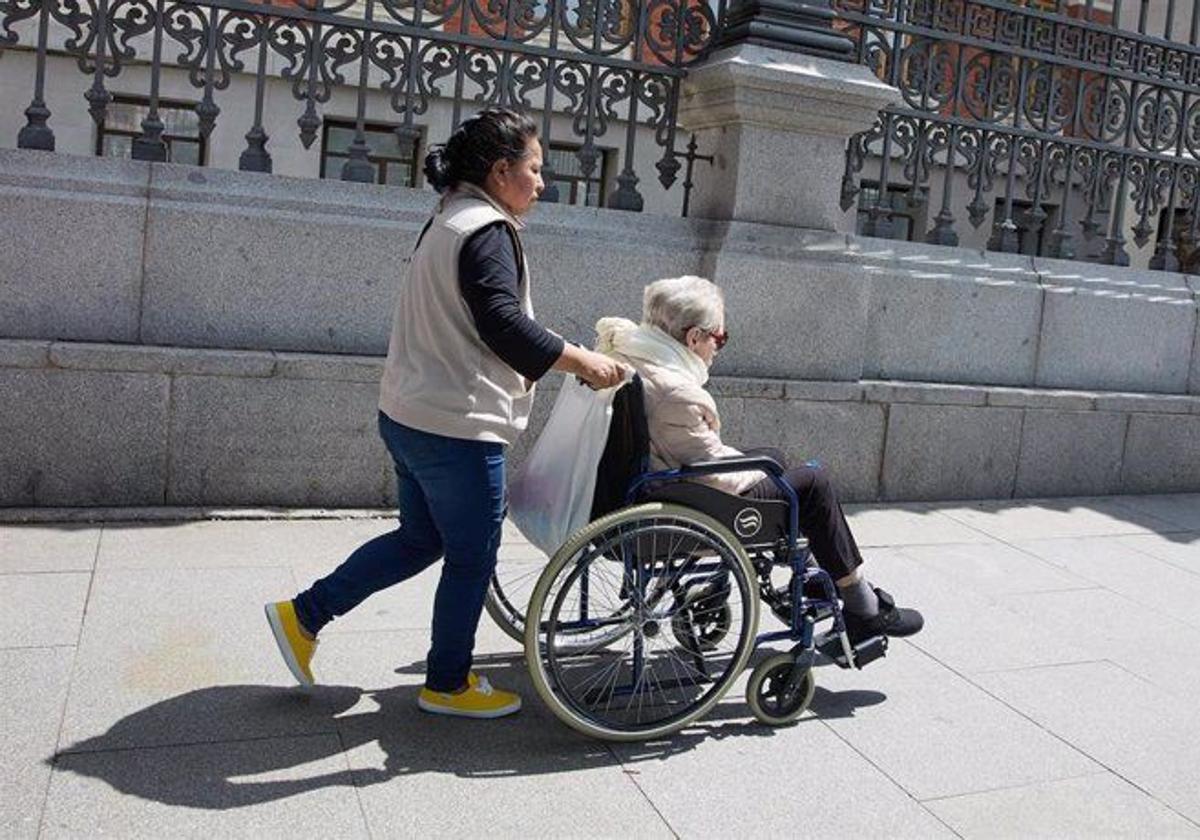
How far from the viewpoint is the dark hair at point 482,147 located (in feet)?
11.6

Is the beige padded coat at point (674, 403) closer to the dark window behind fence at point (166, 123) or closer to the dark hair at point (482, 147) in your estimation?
the dark hair at point (482, 147)

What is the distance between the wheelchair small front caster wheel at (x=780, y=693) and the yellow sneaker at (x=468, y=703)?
29.3 inches

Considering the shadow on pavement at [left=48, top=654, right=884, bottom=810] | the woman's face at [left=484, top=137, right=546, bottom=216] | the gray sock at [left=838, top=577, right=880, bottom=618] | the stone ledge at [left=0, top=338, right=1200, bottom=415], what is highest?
the woman's face at [left=484, top=137, right=546, bottom=216]

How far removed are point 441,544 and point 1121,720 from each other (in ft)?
7.46

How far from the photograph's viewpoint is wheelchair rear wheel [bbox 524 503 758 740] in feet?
11.8

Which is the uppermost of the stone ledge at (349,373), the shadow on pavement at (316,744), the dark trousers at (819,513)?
the stone ledge at (349,373)

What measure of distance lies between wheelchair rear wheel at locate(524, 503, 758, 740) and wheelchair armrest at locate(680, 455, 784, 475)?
16 centimetres

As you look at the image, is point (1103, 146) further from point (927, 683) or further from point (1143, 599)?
point (927, 683)

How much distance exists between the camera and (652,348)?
388cm

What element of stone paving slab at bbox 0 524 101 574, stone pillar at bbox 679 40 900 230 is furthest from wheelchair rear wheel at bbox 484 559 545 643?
stone pillar at bbox 679 40 900 230

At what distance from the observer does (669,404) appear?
3801mm

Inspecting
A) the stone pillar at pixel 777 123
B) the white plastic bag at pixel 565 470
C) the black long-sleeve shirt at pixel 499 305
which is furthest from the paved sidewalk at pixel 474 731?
the stone pillar at pixel 777 123

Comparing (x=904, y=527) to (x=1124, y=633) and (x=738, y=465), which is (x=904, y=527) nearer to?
(x=1124, y=633)

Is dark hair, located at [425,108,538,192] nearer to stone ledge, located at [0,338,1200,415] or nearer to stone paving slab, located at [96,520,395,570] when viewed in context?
stone paving slab, located at [96,520,395,570]
